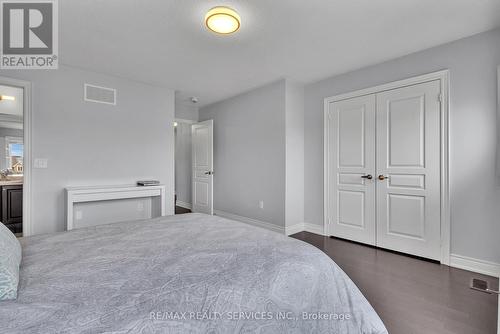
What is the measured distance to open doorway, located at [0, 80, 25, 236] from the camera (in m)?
3.91

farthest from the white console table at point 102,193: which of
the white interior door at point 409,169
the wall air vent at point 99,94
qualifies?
the white interior door at point 409,169

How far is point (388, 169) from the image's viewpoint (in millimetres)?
2992

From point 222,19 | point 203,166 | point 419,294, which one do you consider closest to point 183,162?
point 203,166

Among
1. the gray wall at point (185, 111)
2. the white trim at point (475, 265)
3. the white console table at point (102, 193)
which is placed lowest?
the white trim at point (475, 265)

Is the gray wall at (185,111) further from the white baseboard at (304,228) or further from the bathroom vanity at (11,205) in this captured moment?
the white baseboard at (304,228)

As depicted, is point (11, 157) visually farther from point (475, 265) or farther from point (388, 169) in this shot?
point (475, 265)

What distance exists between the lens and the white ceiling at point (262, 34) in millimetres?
2027

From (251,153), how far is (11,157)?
16.9 ft

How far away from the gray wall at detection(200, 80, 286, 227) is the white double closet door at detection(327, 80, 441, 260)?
2.54 ft

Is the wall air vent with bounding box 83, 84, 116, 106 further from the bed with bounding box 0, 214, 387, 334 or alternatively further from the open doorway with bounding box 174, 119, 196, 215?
the bed with bounding box 0, 214, 387, 334

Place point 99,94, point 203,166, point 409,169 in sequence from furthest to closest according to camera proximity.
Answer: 1. point 203,166
2. point 99,94
3. point 409,169

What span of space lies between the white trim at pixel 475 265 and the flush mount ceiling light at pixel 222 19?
3.19 meters

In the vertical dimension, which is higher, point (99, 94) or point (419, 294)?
point (99, 94)

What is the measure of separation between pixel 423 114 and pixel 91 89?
14.0ft
